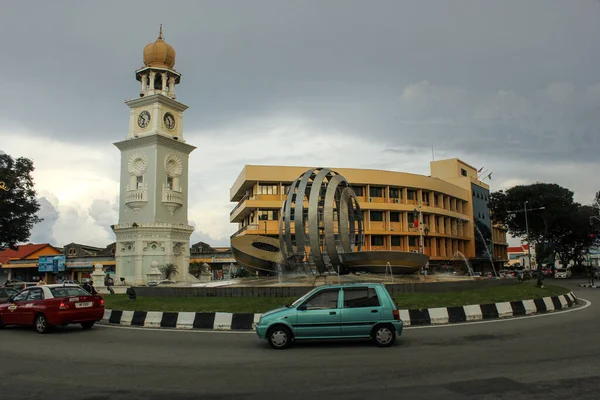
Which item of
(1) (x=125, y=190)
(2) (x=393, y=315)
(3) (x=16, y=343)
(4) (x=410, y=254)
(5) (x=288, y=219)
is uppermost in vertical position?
(1) (x=125, y=190)

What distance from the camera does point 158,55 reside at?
2124 inches

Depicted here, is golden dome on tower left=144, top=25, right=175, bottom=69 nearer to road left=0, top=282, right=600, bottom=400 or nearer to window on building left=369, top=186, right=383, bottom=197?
window on building left=369, top=186, right=383, bottom=197

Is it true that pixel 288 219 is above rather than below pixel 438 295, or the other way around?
above

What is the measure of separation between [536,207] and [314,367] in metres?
62.8

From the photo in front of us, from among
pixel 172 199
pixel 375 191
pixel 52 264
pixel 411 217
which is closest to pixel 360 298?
pixel 172 199

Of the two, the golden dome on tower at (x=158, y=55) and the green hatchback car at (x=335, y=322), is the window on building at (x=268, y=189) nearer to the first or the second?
the golden dome on tower at (x=158, y=55)

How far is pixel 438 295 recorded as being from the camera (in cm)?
1647

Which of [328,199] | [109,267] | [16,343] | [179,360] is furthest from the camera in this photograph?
[109,267]

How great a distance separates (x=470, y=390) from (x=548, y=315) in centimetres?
1010

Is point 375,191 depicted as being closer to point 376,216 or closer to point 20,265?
point 376,216

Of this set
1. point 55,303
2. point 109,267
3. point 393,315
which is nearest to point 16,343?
point 55,303

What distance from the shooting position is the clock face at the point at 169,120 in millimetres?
52806

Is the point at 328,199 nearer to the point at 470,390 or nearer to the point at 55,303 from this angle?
the point at 55,303

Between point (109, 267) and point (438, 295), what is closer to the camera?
point (438, 295)
